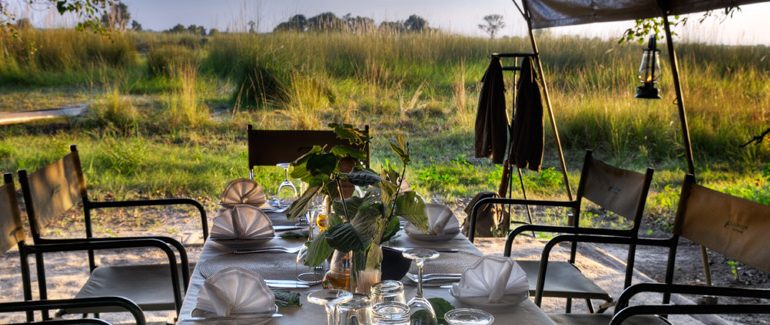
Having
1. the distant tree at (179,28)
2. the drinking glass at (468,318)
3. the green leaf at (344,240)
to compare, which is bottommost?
the drinking glass at (468,318)

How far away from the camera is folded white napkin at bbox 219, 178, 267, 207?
2633 mm

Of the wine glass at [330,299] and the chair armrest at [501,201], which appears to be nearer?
the wine glass at [330,299]

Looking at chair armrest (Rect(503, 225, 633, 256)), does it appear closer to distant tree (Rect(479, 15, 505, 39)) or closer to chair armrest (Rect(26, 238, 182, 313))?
chair armrest (Rect(26, 238, 182, 313))

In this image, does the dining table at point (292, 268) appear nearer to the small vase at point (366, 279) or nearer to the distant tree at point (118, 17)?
the small vase at point (366, 279)

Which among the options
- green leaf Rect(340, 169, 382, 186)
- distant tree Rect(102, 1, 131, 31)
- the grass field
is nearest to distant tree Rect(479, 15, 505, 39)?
the grass field

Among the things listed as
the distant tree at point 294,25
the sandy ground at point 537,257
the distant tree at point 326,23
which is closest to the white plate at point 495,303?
the sandy ground at point 537,257

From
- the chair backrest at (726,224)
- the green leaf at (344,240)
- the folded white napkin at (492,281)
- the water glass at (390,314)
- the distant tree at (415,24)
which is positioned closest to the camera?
the water glass at (390,314)

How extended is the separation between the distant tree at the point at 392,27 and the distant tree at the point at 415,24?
0.05m

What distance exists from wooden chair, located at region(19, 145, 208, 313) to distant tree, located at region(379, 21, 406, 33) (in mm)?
4324

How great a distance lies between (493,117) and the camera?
3711 millimetres

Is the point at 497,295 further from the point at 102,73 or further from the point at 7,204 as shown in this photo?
the point at 102,73

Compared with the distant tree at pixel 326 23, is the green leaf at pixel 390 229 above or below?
below

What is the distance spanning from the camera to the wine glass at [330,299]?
125 cm

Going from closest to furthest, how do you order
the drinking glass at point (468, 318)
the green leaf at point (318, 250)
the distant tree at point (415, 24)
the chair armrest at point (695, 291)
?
1. the drinking glass at point (468, 318)
2. the green leaf at point (318, 250)
3. the chair armrest at point (695, 291)
4. the distant tree at point (415, 24)
